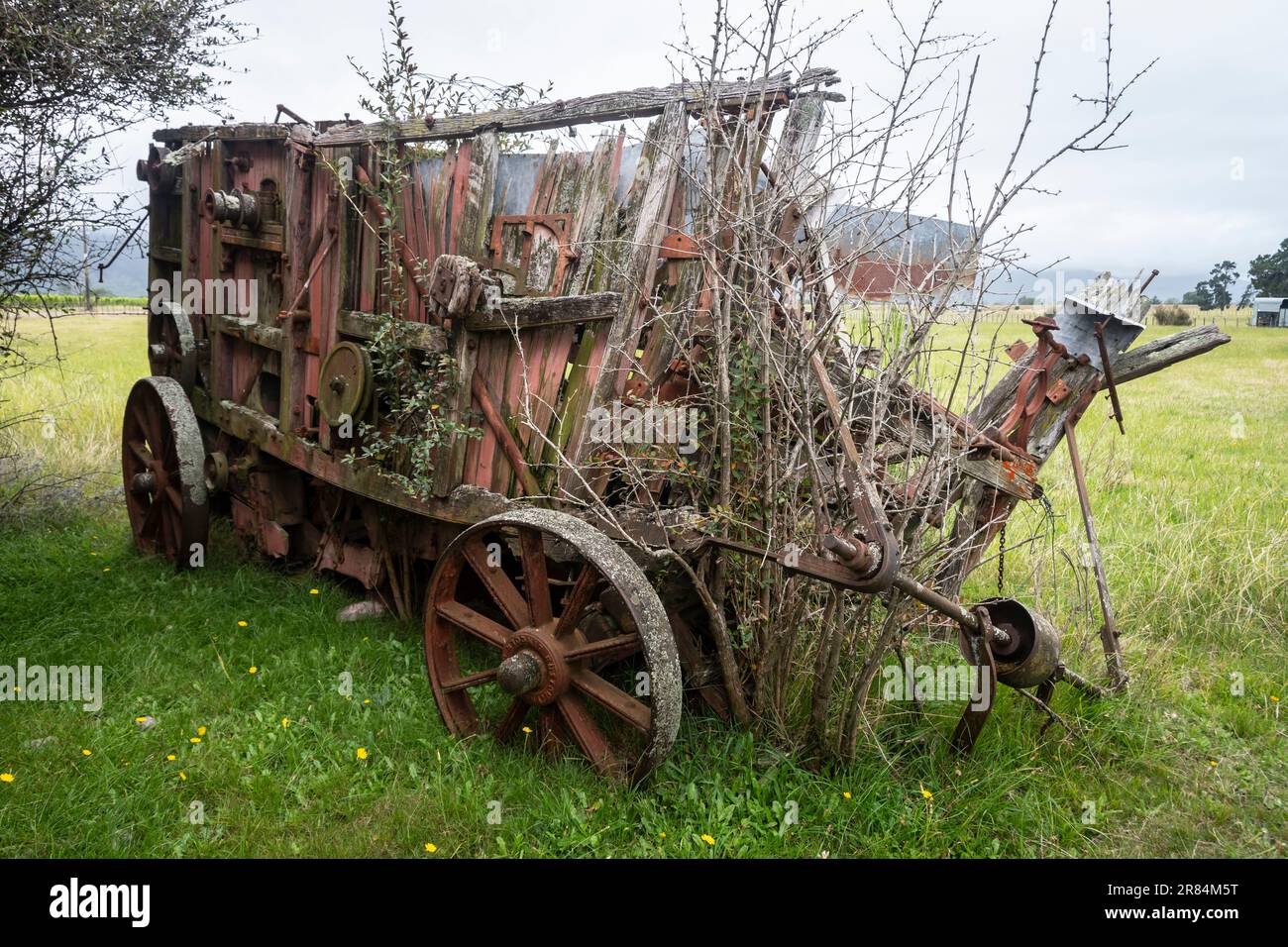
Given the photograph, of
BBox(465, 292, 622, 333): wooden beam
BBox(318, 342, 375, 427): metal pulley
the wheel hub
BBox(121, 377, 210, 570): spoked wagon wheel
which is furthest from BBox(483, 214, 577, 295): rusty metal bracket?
BBox(121, 377, 210, 570): spoked wagon wheel

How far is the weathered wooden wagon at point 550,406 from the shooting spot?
142 inches

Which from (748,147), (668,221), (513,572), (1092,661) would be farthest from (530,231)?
(1092,661)

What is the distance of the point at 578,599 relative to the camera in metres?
3.63

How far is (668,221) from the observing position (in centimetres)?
414

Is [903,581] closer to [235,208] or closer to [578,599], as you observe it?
[578,599]

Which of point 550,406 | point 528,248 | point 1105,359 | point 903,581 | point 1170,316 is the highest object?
point 1170,316

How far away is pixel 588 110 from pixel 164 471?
396 cm

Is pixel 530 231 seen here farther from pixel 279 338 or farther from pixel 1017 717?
pixel 1017 717

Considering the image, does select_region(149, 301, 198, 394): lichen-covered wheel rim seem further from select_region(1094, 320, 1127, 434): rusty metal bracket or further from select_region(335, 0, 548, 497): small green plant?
select_region(1094, 320, 1127, 434): rusty metal bracket

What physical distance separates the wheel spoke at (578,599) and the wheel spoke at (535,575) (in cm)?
11

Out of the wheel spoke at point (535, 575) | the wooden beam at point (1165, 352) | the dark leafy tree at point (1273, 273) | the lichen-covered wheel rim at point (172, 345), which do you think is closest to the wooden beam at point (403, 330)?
the wheel spoke at point (535, 575)

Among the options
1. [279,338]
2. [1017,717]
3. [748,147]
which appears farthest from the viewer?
[279,338]

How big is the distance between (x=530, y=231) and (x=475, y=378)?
Answer: 81 centimetres

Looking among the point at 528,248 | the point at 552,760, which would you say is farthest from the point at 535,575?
the point at 528,248
